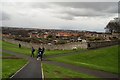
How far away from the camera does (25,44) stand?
6900 centimetres

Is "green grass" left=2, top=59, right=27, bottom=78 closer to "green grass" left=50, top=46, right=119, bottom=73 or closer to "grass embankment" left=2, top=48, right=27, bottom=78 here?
"grass embankment" left=2, top=48, right=27, bottom=78

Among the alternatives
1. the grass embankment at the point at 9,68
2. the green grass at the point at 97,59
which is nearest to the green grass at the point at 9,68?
the grass embankment at the point at 9,68

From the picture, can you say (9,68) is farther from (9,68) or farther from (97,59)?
(97,59)

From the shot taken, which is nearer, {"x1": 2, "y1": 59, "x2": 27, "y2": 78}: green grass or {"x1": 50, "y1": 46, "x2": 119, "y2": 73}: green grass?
{"x1": 2, "y1": 59, "x2": 27, "y2": 78}: green grass

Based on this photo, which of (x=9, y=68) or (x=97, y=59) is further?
(x=97, y=59)

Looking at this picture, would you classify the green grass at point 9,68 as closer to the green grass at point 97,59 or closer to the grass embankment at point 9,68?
the grass embankment at point 9,68

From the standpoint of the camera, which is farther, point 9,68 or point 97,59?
point 97,59

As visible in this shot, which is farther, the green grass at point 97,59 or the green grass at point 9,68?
the green grass at point 97,59

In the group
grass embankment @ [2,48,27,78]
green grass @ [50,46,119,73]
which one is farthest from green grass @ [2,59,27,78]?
green grass @ [50,46,119,73]

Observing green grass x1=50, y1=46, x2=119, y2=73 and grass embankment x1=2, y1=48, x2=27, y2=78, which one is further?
green grass x1=50, y1=46, x2=119, y2=73

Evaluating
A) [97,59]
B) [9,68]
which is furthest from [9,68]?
[97,59]

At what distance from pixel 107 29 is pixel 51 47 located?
313ft

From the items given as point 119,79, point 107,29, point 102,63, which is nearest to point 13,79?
point 119,79

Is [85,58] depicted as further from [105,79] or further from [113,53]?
[105,79]
